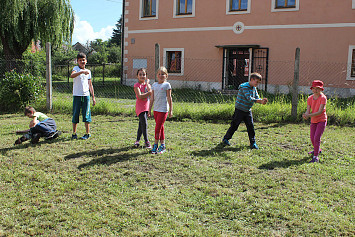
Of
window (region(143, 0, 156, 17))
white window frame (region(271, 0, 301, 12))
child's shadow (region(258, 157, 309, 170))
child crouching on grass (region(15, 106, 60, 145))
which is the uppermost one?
window (region(143, 0, 156, 17))

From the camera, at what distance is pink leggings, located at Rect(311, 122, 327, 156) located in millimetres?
5094

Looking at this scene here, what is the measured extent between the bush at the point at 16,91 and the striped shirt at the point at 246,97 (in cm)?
681

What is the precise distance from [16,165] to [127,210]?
2195 millimetres

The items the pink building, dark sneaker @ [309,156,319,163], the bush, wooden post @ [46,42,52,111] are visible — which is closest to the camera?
dark sneaker @ [309,156,319,163]

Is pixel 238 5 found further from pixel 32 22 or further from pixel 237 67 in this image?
pixel 32 22

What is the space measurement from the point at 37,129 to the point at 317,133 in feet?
15.6

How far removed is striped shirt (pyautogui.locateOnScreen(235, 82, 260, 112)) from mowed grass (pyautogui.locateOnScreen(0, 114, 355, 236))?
72 centimetres

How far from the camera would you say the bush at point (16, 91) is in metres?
9.80

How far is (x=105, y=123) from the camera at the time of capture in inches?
321

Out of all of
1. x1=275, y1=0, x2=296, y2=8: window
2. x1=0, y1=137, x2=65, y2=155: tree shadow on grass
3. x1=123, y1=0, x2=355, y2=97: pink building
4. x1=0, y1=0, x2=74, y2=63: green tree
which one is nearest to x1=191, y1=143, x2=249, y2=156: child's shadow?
x1=0, y1=137, x2=65, y2=155: tree shadow on grass

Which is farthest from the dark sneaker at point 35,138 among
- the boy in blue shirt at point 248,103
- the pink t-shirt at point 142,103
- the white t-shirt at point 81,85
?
the boy in blue shirt at point 248,103

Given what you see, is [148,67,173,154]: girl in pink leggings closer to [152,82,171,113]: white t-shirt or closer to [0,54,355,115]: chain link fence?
[152,82,171,113]: white t-shirt

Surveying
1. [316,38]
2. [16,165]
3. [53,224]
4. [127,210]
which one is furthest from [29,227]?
[316,38]

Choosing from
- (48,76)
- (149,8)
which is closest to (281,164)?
(48,76)
